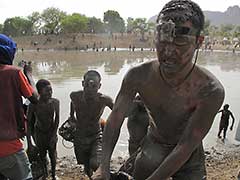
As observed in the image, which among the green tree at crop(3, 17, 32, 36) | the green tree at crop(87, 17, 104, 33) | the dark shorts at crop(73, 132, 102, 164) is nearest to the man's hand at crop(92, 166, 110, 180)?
the dark shorts at crop(73, 132, 102, 164)

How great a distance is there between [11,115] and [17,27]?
90.6m

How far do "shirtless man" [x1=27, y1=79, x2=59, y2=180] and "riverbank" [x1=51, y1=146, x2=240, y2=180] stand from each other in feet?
3.52

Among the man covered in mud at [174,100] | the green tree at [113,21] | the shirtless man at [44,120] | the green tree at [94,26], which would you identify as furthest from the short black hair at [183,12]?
the green tree at [113,21]

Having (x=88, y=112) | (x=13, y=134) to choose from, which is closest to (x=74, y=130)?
(x=88, y=112)

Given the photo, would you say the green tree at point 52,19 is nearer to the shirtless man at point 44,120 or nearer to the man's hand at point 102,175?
the shirtless man at point 44,120

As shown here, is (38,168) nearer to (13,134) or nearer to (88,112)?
(88,112)

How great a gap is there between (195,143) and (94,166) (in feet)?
9.92

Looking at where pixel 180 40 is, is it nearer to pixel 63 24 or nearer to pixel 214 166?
pixel 214 166

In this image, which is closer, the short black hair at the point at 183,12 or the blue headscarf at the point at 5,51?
the short black hair at the point at 183,12

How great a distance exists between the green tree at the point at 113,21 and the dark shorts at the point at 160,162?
96.1 meters

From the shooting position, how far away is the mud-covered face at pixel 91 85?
4.99 m

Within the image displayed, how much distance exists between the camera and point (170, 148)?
2.54 metres

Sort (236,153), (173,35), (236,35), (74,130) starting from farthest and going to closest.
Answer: (236,35) → (236,153) → (74,130) → (173,35)

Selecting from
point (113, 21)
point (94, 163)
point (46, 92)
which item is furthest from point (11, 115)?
point (113, 21)
